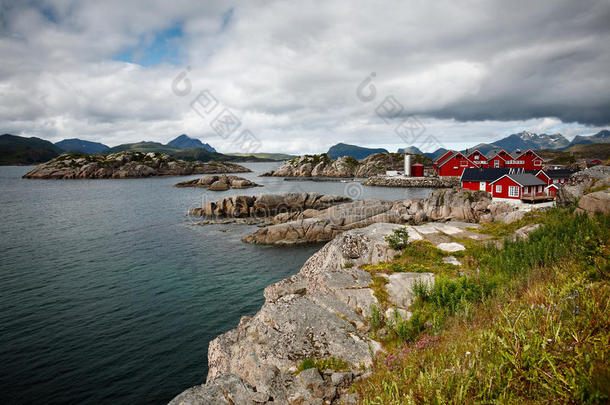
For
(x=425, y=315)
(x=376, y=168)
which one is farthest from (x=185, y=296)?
(x=376, y=168)

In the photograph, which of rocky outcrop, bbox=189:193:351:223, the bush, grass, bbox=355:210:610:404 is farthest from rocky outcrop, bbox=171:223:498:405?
rocky outcrop, bbox=189:193:351:223

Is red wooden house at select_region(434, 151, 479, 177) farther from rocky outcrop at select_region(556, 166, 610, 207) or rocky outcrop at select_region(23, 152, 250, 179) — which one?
rocky outcrop at select_region(23, 152, 250, 179)

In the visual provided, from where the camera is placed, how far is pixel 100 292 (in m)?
24.8

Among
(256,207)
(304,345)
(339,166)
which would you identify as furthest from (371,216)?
(339,166)

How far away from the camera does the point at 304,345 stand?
31.9 feet

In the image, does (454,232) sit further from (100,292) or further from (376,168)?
(376,168)

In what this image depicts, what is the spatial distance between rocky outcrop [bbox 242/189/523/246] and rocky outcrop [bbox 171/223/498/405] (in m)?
26.0

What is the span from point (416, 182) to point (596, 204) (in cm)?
9824

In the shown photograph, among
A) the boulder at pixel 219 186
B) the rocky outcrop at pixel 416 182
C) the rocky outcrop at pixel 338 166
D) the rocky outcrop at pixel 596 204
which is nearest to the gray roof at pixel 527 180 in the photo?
the rocky outcrop at pixel 596 204

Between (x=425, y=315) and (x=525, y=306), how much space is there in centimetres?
344

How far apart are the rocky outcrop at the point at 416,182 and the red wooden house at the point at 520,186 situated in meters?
49.6

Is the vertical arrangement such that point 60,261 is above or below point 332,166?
below

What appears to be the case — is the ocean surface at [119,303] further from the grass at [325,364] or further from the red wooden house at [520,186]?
the red wooden house at [520,186]

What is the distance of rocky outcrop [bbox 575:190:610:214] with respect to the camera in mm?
15453
